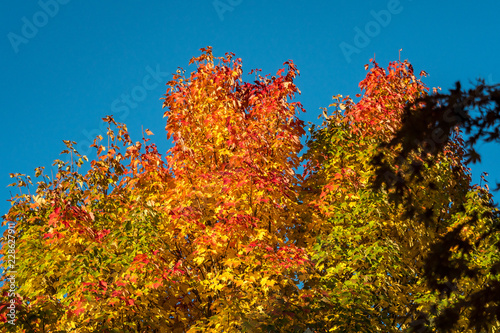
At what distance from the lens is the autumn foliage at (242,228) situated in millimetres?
10031

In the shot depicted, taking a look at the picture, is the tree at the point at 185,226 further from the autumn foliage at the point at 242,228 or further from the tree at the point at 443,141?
the tree at the point at 443,141

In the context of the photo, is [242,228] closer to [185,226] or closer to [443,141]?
[185,226]

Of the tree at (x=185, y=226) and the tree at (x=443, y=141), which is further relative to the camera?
the tree at (x=185, y=226)

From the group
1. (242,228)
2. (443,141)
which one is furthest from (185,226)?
(443,141)

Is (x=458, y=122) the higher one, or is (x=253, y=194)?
(x=253, y=194)

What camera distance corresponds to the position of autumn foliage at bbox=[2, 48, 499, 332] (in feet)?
32.9

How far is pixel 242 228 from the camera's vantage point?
10930 millimetres

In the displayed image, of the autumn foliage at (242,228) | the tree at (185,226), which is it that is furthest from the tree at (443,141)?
the tree at (185,226)

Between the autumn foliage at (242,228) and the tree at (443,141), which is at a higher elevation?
the autumn foliage at (242,228)

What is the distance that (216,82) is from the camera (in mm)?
14164

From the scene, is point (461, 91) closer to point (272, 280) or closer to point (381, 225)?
point (272, 280)

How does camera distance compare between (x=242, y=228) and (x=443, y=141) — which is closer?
(x=443, y=141)

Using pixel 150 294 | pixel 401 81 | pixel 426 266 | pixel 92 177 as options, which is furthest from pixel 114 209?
pixel 426 266

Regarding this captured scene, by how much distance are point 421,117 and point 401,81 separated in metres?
10.6
